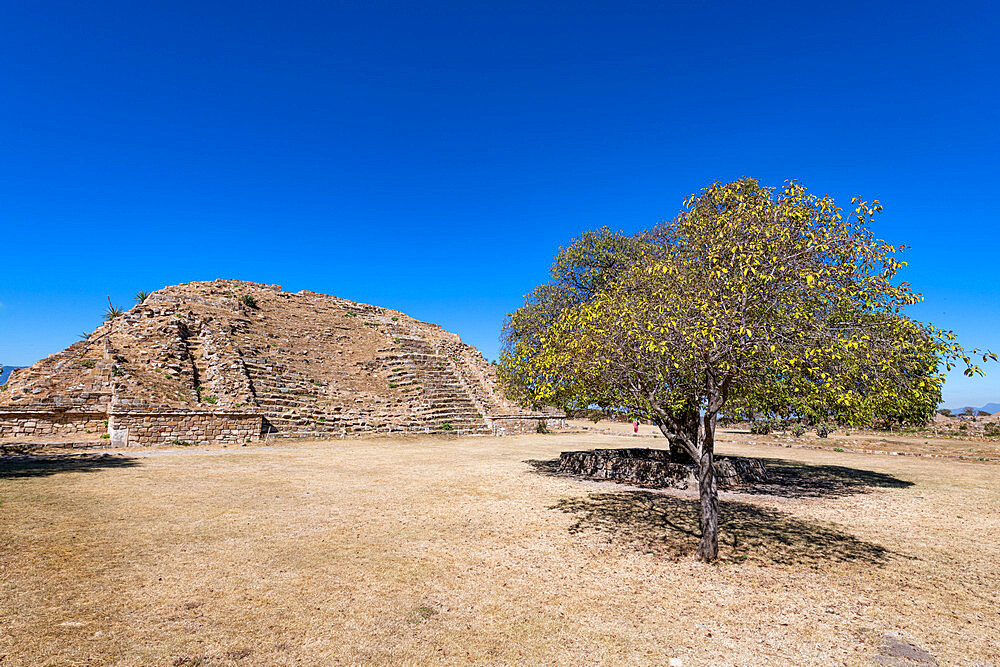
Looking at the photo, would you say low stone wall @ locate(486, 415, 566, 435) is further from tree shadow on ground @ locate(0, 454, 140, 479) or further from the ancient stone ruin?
tree shadow on ground @ locate(0, 454, 140, 479)

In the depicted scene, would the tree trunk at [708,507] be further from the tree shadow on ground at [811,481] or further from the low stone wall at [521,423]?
the low stone wall at [521,423]

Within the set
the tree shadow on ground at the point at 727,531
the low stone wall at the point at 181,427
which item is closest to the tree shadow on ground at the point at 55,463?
the low stone wall at the point at 181,427

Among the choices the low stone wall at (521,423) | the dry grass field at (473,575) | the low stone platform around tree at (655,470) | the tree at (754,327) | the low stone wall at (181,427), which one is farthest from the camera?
the low stone wall at (521,423)

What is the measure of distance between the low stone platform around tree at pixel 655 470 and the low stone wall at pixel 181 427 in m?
16.5

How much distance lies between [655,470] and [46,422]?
25.8 m

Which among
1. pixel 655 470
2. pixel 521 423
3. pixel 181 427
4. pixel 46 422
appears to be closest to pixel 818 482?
pixel 655 470

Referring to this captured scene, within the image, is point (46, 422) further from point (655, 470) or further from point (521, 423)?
point (655, 470)

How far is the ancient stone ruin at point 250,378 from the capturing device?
2208 centimetres

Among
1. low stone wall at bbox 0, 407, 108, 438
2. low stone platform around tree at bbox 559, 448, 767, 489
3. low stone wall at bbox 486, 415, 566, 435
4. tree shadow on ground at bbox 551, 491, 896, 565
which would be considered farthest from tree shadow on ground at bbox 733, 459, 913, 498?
low stone wall at bbox 0, 407, 108, 438

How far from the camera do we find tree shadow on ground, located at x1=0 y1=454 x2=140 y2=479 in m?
13.4

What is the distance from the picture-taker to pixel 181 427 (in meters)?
21.9

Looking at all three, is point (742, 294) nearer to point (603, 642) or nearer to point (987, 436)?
point (603, 642)

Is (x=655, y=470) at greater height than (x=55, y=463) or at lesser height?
lesser

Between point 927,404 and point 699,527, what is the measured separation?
388 inches
